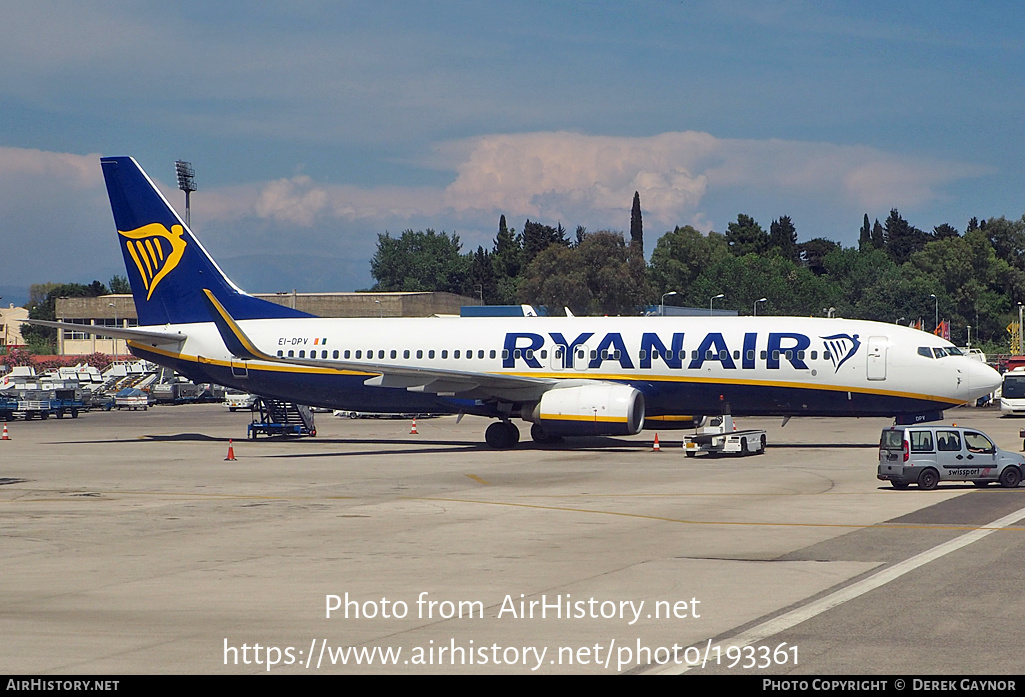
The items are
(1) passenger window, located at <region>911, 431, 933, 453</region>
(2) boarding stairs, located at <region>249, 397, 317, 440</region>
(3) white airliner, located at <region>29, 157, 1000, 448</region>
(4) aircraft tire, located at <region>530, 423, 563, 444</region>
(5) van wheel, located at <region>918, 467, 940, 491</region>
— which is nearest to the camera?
(5) van wheel, located at <region>918, 467, 940, 491</region>

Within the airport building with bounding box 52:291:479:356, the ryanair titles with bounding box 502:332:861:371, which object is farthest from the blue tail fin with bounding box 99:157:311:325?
the airport building with bounding box 52:291:479:356

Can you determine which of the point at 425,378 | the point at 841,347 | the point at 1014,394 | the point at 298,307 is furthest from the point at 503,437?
the point at 298,307

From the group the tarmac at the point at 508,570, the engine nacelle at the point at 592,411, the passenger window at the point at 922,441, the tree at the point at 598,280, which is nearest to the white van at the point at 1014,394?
the engine nacelle at the point at 592,411

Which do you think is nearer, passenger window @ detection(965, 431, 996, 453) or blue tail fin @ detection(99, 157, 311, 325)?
passenger window @ detection(965, 431, 996, 453)

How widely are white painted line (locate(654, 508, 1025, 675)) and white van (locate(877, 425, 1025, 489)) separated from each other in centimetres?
667

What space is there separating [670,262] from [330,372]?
13371 centimetres

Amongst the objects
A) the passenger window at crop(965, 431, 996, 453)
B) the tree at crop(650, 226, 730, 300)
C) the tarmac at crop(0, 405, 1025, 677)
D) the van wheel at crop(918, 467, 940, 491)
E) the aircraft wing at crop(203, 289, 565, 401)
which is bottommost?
the tarmac at crop(0, 405, 1025, 677)

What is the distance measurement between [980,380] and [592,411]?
47.3 feet

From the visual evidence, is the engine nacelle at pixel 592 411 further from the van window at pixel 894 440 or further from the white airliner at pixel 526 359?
the van window at pixel 894 440

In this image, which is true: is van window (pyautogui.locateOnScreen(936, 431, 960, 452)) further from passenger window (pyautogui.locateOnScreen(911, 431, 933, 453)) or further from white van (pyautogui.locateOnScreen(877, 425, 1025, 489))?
passenger window (pyautogui.locateOnScreen(911, 431, 933, 453))

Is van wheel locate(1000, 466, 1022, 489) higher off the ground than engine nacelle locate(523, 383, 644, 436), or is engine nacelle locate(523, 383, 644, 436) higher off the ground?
engine nacelle locate(523, 383, 644, 436)

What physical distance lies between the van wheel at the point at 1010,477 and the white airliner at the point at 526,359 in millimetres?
11525

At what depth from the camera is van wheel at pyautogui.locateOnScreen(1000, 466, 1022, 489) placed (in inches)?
1201
